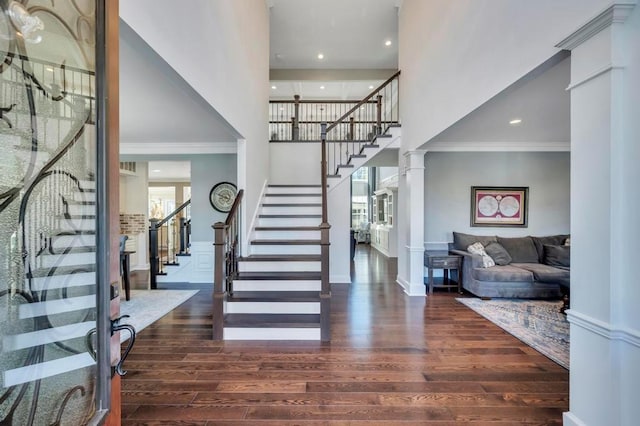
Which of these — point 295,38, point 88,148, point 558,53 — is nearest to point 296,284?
point 88,148

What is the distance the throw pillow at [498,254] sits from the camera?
4.87 meters

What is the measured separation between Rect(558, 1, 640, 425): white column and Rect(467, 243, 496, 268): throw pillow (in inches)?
128

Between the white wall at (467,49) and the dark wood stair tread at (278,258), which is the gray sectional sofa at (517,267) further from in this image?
the dark wood stair tread at (278,258)

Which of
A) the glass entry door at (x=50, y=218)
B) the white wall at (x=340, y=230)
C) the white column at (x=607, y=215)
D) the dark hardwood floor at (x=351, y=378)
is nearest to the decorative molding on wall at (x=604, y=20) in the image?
the white column at (x=607, y=215)

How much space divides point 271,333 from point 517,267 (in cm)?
405

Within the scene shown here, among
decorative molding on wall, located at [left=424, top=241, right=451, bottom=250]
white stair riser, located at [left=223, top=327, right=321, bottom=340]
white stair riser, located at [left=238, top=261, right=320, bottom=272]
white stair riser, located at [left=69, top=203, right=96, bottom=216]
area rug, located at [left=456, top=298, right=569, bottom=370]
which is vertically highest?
white stair riser, located at [left=69, top=203, right=96, bottom=216]

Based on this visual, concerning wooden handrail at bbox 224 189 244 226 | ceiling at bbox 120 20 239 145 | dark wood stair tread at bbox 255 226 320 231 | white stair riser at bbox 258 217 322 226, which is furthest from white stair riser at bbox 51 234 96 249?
white stair riser at bbox 258 217 322 226

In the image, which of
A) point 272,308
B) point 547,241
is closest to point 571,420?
point 272,308

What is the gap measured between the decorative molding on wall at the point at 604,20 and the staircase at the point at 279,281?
256 cm

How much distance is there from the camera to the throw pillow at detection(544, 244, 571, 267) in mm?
4871

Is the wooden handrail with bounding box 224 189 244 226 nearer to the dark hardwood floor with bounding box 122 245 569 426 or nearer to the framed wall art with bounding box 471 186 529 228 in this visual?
the dark hardwood floor with bounding box 122 245 569 426

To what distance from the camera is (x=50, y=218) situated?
0.88 meters

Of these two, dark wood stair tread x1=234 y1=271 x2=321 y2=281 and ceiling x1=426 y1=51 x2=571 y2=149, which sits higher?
ceiling x1=426 y1=51 x2=571 y2=149

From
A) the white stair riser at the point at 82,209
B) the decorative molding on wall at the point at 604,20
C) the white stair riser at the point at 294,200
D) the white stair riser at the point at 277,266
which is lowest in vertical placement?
the white stair riser at the point at 277,266
